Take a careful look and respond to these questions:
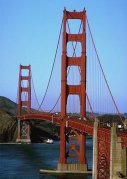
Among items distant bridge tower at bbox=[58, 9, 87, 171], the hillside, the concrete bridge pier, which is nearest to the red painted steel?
the concrete bridge pier

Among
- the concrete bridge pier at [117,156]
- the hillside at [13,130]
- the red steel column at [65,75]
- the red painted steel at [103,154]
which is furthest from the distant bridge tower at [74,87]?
the hillside at [13,130]

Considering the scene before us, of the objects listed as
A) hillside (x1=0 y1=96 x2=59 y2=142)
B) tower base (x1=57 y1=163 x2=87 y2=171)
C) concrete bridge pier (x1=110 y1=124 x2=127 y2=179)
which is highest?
hillside (x1=0 y1=96 x2=59 y2=142)

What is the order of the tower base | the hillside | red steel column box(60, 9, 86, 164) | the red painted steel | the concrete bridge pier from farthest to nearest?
1. the hillside
2. red steel column box(60, 9, 86, 164)
3. the tower base
4. the red painted steel
5. the concrete bridge pier

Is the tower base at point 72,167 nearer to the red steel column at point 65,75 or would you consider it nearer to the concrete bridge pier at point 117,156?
the red steel column at point 65,75

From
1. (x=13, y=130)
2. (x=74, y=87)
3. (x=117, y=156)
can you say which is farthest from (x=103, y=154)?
(x=13, y=130)

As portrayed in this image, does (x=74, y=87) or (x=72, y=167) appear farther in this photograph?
(x=74, y=87)

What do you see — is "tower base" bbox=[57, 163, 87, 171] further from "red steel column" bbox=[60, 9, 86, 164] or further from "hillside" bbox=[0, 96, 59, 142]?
"hillside" bbox=[0, 96, 59, 142]

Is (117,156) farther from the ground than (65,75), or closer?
closer

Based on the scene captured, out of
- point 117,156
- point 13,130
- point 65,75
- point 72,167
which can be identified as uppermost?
point 65,75

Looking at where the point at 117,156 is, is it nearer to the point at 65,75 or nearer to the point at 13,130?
the point at 65,75
